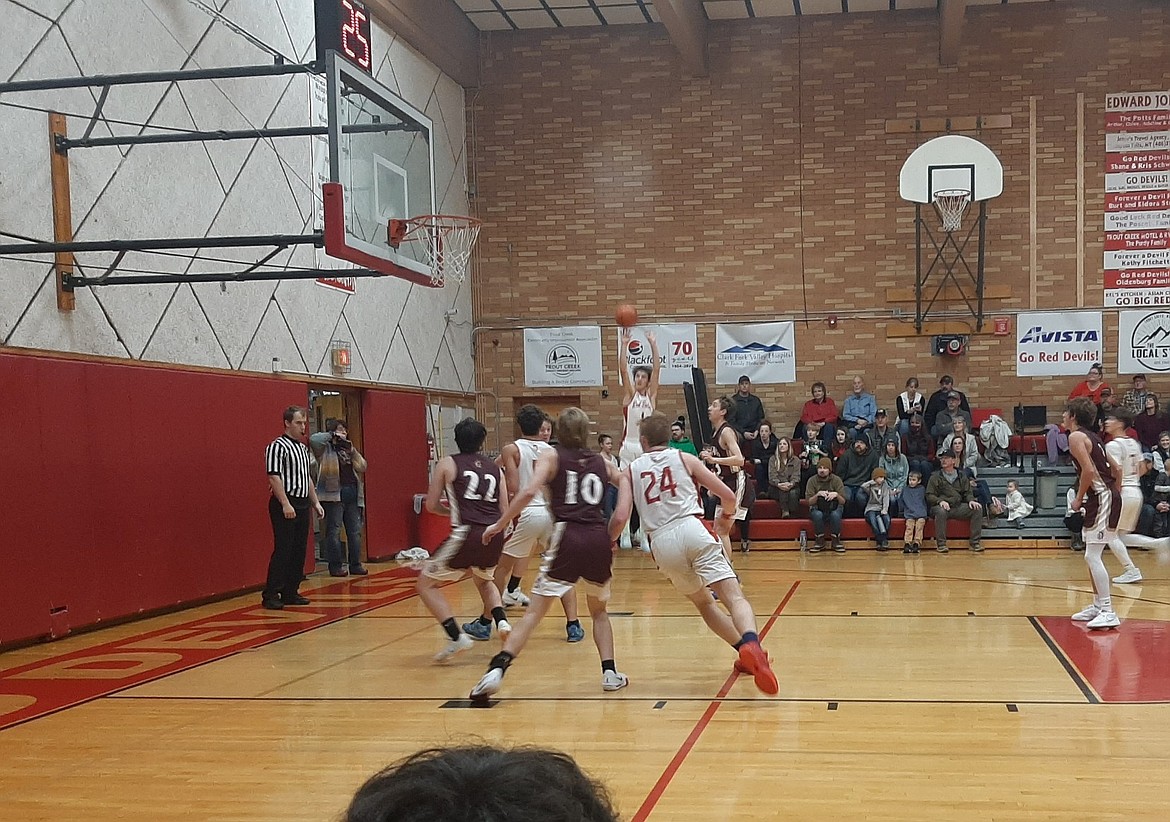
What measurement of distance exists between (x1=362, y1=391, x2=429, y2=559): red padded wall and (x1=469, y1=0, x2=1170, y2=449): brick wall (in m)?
3.15

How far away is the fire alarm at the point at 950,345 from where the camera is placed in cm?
1781

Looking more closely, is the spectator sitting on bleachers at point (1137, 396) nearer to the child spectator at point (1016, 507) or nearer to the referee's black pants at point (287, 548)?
the child spectator at point (1016, 507)

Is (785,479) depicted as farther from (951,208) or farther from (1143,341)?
(1143,341)

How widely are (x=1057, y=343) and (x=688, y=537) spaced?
43.5 ft

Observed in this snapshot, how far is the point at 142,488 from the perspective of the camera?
32.9ft

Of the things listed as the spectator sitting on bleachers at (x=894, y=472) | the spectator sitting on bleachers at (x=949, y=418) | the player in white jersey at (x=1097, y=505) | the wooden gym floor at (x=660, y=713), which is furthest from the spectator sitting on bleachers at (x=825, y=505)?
the player in white jersey at (x=1097, y=505)

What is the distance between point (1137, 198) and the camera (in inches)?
693

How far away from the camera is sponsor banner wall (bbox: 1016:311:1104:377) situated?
57.8 feet

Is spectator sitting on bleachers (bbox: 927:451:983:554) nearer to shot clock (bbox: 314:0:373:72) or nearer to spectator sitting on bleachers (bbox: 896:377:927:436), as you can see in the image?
spectator sitting on bleachers (bbox: 896:377:927:436)

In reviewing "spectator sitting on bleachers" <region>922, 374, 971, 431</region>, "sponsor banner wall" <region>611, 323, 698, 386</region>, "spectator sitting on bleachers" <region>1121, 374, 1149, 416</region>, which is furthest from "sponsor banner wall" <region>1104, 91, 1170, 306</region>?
"sponsor banner wall" <region>611, 323, 698, 386</region>

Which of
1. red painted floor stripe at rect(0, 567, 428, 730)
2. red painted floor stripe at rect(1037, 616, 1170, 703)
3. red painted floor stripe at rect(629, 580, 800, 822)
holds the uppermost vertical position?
red painted floor stripe at rect(629, 580, 800, 822)

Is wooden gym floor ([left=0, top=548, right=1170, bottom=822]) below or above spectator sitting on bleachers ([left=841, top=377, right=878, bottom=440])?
→ below

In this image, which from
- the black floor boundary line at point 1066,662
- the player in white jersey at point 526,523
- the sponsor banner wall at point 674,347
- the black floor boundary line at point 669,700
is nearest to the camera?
the black floor boundary line at point 669,700

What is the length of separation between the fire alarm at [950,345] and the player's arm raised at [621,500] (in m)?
12.2
